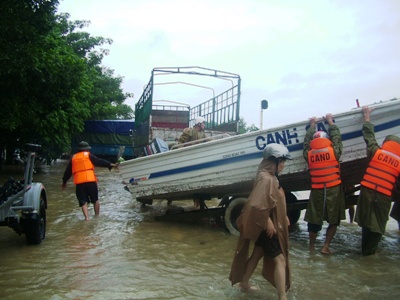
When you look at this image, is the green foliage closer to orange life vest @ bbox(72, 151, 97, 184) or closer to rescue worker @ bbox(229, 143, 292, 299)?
orange life vest @ bbox(72, 151, 97, 184)

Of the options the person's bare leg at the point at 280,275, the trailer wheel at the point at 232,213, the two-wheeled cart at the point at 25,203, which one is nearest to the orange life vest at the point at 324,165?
the trailer wheel at the point at 232,213

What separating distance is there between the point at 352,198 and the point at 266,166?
10.5 feet

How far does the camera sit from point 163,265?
15.5 feet

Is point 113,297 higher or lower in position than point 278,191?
lower

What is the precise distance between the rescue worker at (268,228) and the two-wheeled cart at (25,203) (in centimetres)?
284

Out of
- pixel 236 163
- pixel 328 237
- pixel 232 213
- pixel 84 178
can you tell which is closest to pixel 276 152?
pixel 328 237

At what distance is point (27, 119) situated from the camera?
39.9 feet

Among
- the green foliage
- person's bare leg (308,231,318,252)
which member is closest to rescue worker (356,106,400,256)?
person's bare leg (308,231,318,252)

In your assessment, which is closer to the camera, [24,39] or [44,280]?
[44,280]

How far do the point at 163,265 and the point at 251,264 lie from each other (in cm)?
139

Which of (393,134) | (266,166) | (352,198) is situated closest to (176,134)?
(352,198)

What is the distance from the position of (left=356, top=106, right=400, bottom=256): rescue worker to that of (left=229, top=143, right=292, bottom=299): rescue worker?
1.86 meters

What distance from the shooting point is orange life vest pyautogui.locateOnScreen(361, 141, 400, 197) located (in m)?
4.77

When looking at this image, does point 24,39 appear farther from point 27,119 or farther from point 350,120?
point 350,120
